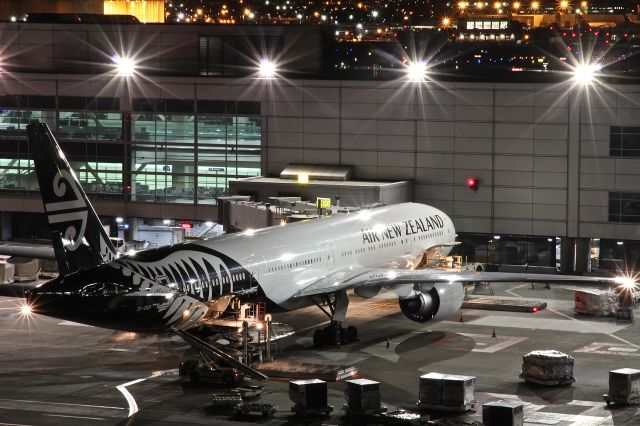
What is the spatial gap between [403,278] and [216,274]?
27.4 ft

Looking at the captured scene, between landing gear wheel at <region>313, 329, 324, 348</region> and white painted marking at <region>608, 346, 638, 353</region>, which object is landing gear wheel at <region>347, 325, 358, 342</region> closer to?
landing gear wheel at <region>313, 329, 324, 348</region>

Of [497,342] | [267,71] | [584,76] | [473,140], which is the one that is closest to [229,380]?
[497,342]

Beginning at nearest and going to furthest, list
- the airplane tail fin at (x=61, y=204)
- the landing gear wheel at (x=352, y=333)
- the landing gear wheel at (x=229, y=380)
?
the landing gear wheel at (x=229, y=380) < the airplane tail fin at (x=61, y=204) < the landing gear wheel at (x=352, y=333)

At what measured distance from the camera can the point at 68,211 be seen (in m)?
52.1

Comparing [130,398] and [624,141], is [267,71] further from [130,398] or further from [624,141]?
[130,398]

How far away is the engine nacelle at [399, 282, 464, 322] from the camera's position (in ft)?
192

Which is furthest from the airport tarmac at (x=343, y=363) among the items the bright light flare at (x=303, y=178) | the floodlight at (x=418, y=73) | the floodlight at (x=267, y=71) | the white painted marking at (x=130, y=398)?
the floodlight at (x=267, y=71)

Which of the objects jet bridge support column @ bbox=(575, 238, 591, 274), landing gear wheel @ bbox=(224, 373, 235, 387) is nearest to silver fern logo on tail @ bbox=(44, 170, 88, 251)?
landing gear wheel @ bbox=(224, 373, 235, 387)

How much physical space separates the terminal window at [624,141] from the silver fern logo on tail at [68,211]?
38.6 meters

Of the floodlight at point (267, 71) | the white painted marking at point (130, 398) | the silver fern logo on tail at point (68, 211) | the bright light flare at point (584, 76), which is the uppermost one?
the floodlight at point (267, 71)

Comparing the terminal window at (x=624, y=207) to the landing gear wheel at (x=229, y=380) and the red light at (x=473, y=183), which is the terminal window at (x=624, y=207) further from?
the landing gear wheel at (x=229, y=380)

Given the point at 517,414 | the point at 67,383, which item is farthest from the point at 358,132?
the point at 517,414

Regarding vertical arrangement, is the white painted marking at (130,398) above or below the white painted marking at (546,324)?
below

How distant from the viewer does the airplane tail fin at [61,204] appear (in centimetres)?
5194
